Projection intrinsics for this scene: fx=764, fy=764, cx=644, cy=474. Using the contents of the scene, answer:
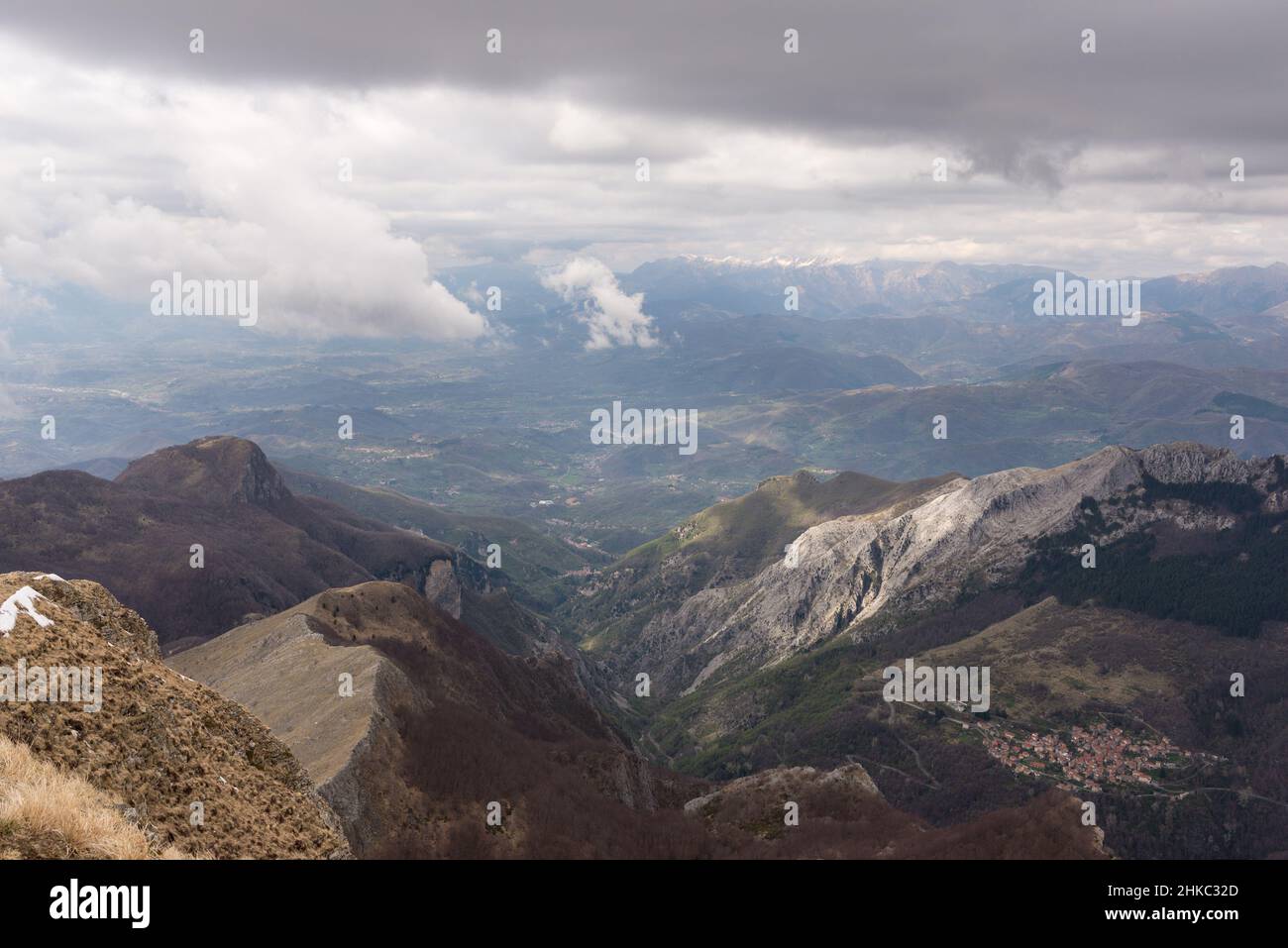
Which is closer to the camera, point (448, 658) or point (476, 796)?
point (476, 796)

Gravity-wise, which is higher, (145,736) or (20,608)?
(20,608)

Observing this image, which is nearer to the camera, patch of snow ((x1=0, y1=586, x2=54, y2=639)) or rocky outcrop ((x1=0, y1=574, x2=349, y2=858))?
rocky outcrop ((x1=0, y1=574, x2=349, y2=858))

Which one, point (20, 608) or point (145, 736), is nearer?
point (145, 736)

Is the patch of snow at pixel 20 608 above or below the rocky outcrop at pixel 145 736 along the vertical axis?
above

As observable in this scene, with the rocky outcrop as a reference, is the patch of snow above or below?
above

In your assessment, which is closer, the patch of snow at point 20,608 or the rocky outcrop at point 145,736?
the rocky outcrop at point 145,736
